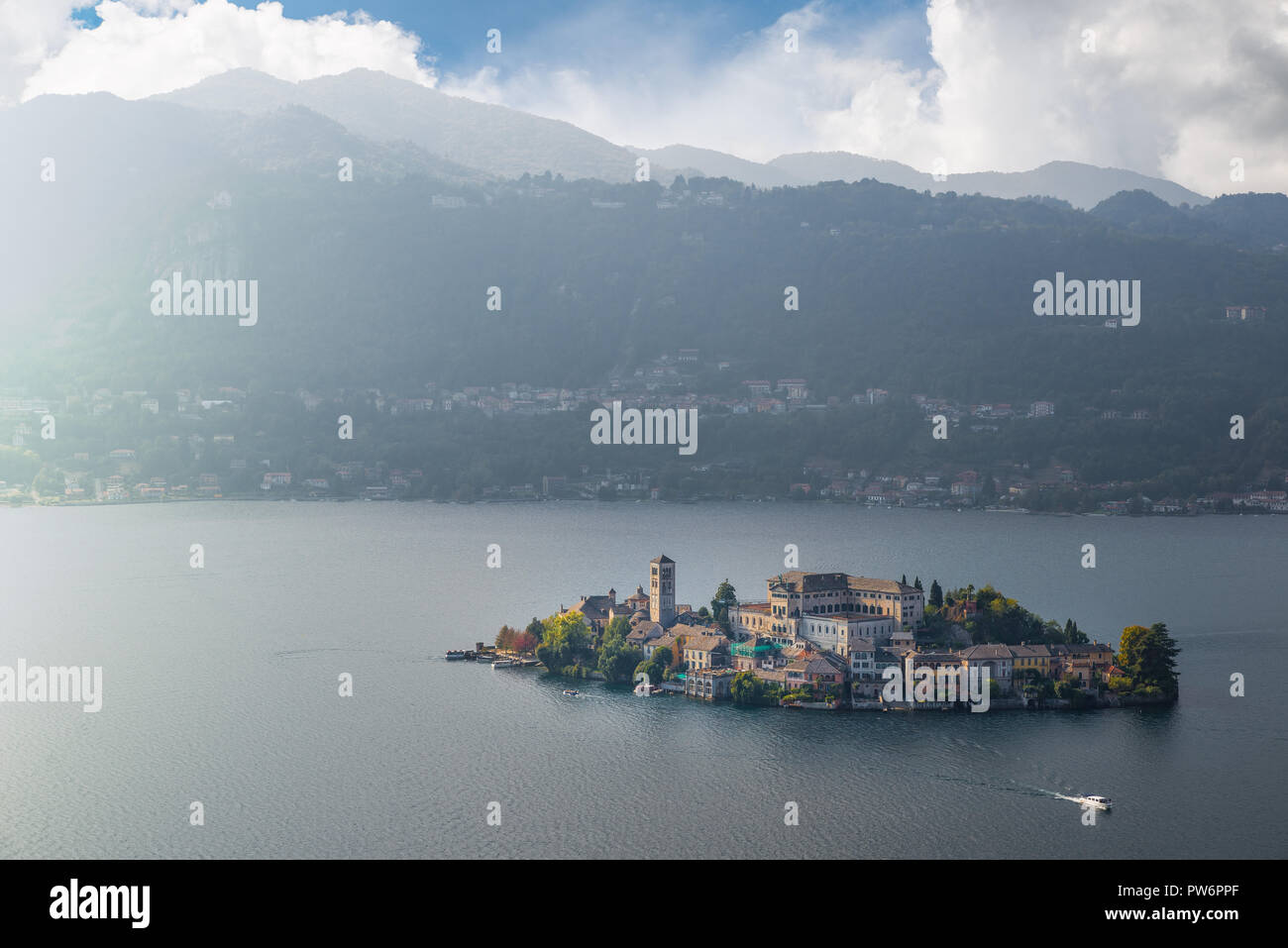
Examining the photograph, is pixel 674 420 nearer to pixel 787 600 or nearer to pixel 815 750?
pixel 787 600

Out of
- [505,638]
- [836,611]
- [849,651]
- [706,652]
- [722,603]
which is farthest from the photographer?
[505,638]

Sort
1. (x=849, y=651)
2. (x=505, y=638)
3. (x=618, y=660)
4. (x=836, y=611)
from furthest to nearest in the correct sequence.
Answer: (x=505, y=638), (x=618, y=660), (x=836, y=611), (x=849, y=651)

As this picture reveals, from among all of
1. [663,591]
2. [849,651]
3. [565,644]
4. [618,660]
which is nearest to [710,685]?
[618,660]

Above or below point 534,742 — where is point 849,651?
above

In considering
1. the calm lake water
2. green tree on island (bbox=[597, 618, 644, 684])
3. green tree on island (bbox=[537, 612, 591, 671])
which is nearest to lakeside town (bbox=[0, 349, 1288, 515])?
the calm lake water

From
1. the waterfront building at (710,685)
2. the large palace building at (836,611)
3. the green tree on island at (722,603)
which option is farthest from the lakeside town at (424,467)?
the waterfront building at (710,685)

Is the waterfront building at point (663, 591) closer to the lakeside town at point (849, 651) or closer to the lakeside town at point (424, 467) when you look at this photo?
the lakeside town at point (849, 651)

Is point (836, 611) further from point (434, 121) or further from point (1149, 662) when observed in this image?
point (434, 121)
